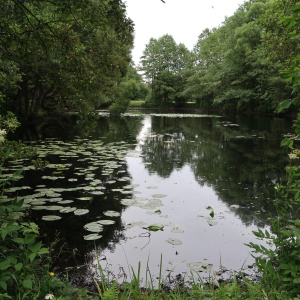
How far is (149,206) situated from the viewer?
6305 millimetres

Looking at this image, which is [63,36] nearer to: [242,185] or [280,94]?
[242,185]

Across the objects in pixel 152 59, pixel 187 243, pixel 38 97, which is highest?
pixel 152 59

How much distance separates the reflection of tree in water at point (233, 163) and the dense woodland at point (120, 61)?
2.87 meters

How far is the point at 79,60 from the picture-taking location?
5.08 m

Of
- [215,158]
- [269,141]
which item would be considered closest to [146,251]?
[215,158]

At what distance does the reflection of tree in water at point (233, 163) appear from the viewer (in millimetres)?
6869

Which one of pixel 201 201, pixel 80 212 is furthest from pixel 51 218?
pixel 201 201

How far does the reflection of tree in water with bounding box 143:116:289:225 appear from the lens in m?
6.87

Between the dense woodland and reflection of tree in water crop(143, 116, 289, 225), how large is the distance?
2.87m

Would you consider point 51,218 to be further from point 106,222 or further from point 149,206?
point 149,206

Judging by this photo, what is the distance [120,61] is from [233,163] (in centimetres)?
1402

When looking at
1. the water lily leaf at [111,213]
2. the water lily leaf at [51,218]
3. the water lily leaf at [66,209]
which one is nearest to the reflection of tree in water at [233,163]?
the water lily leaf at [111,213]

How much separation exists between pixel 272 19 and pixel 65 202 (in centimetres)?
1169

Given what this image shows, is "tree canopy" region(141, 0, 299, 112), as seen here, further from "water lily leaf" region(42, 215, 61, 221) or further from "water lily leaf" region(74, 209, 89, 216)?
"water lily leaf" region(42, 215, 61, 221)
